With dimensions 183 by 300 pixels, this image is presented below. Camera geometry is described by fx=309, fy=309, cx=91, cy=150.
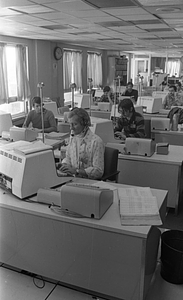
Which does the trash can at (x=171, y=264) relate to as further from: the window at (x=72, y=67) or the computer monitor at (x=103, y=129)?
the window at (x=72, y=67)

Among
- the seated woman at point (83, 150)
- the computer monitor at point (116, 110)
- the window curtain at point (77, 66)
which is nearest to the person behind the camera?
the seated woman at point (83, 150)

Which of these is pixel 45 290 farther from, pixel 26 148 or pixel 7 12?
pixel 7 12

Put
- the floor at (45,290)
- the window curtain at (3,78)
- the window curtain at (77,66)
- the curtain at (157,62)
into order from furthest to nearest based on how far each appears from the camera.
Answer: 1. the curtain at (157,62)
2. the window curtain at (77,66)
3. the window curtain at (3,78)
4. the floor at (45,290)

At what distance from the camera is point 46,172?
5.62 feet

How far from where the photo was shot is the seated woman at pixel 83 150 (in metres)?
2.29

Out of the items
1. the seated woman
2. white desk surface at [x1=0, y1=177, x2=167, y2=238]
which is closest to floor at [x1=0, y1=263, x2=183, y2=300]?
white desk surface at [x1=0, y1=177, x2=167, y2=238]

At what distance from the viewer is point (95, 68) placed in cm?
1070

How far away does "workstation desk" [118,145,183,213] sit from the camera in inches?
111

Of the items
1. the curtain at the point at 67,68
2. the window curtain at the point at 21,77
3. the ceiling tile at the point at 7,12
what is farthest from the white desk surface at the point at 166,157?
the curtain at the point at 67,68

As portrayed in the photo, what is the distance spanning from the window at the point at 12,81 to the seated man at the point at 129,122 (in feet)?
6.63

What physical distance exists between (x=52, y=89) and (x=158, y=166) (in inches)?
198

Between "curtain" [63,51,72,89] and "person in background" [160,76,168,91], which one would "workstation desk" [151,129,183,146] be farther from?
"person in background" [160,76,168,91]

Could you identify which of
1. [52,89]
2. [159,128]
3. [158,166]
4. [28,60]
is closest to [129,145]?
[158,166]

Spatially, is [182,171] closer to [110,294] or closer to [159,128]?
[159,128]
